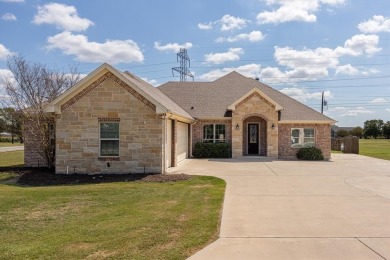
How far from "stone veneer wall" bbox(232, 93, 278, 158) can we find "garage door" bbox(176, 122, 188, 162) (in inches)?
138

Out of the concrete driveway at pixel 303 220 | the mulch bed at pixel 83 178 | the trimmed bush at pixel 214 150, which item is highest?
the trimmed bush at pixel 214 150

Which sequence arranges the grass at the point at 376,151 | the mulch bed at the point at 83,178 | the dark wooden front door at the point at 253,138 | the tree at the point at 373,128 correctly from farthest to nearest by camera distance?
1. the tree at the point at 373,128
2. the grass at the point at 376,151
3. the dark wooden front door at the point at 253,138
4. the mulch bed at the point at 83,178

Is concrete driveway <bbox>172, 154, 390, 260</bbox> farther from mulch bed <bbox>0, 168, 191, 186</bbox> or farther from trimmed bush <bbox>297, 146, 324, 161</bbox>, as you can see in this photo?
trimmed bush <bbox>297, 146, 324, 161</bbox>

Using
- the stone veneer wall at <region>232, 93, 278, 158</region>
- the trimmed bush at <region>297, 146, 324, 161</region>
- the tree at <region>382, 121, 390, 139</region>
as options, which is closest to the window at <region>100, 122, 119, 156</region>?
the stone veneer wall at <region>232, 93, 278, 158</region>

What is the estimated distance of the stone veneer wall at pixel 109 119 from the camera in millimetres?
15875

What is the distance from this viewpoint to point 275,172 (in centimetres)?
1680

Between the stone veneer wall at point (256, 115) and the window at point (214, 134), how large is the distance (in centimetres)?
110

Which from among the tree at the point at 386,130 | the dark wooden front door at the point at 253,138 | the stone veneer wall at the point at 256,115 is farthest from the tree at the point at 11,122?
the tree at the point at 386,130

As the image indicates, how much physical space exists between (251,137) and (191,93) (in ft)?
21.4

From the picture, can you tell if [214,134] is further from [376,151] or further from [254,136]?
[376,151]

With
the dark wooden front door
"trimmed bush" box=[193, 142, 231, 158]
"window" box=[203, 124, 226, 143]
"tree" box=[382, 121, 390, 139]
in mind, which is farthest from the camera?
"tree" box=[382, 121, 390, 139]

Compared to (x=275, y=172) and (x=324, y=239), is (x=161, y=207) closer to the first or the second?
(x=324, y=239)

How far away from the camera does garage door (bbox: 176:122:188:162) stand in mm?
20891

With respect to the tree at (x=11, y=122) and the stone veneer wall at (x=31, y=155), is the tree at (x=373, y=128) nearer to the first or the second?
the stone veneer wall at (x=31, y=155)
